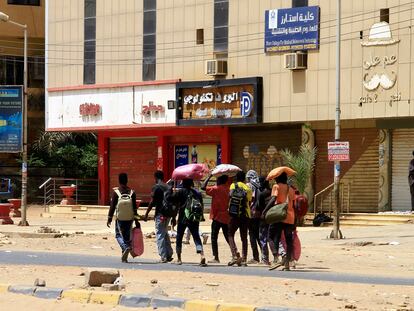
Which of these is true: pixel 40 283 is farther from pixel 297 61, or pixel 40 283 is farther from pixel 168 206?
pixel 297 61

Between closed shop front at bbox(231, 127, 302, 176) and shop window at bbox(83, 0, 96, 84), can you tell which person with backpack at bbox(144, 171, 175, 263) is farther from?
shop window at bbox(83, 0, 96, 84)

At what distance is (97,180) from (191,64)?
9.33 meters

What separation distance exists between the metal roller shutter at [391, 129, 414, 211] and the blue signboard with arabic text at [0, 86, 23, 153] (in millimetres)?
13725

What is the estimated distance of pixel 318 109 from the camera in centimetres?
4025

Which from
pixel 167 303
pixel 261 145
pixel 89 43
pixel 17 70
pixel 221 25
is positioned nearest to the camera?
pixel 167 303

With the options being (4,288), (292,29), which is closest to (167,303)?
(4,288)

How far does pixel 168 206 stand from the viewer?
22.0 metres

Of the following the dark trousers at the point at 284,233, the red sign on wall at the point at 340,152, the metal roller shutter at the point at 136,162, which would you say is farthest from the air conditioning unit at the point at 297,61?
the dark trousers at the point at 284,233

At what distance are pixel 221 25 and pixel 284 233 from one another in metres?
24.2

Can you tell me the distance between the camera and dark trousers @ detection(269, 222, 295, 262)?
20.3m

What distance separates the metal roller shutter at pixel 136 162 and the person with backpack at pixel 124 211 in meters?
26.1

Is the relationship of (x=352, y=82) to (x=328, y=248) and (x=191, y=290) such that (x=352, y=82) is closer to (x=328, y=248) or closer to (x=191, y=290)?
(x=328, y=248)

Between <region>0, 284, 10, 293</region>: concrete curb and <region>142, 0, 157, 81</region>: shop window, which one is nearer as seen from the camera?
<region>0, 284, 10, 293</region>: concrete curb

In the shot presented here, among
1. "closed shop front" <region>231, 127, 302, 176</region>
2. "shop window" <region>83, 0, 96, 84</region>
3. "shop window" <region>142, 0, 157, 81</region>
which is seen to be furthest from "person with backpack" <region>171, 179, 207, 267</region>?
"shop window" <region>83, 0, 96, 84</region>
